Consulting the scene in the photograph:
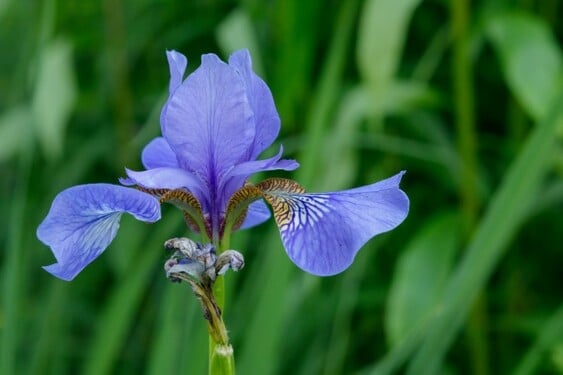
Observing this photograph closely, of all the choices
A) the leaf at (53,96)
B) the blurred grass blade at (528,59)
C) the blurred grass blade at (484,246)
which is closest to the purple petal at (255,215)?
the blurred grass blade at (484,246)

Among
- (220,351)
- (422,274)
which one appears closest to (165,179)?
(220,351)

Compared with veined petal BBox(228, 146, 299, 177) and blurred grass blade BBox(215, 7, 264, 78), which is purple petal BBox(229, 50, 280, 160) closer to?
veined petal BBox(228, 146, 299, 177)

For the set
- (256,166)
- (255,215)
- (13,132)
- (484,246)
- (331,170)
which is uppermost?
(256,166)

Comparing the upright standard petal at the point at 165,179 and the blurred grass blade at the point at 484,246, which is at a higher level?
the upright standard petal at the point at 165,179

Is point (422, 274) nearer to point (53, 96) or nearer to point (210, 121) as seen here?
point (53, 96)

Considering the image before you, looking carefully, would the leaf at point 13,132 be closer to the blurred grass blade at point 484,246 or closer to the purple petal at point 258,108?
the blurred grass blade at point 484,246

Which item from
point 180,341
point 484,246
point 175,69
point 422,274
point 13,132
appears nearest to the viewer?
point 175,69
